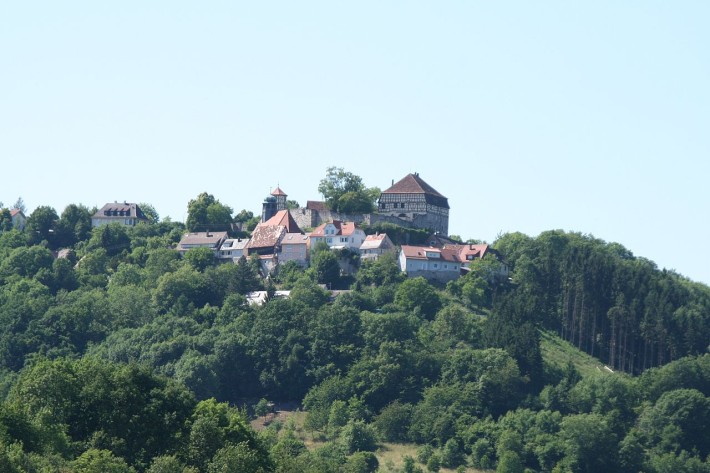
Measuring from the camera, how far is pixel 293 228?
152m

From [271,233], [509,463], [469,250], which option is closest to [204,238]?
[271,233]

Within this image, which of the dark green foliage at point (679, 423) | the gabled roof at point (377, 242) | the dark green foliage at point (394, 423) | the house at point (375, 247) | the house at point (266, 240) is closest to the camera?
the dark green foliage at point (679, 423)

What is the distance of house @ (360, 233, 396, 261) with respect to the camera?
5792 inches

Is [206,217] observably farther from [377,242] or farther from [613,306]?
[613,306]

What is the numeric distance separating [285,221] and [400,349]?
2807cm

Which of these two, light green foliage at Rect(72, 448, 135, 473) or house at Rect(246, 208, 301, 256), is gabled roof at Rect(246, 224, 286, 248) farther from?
light green foliage at Rect(72, 448, 135, 473)

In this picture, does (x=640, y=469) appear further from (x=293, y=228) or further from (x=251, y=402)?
(x=293, y=228)

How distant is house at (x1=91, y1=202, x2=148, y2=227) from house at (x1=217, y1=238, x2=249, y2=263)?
1867 centimetres

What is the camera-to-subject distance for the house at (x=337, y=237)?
487 ft

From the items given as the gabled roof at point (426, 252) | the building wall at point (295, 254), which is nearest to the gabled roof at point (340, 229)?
the building wall at point (295, 254)

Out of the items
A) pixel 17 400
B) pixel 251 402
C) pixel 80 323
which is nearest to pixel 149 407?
pixel 17 400

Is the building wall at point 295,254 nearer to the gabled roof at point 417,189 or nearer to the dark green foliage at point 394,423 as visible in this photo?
the gabled roof at point 417,189

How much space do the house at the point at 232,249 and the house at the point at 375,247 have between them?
1083 centimetres

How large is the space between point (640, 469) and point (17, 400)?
154 feet
